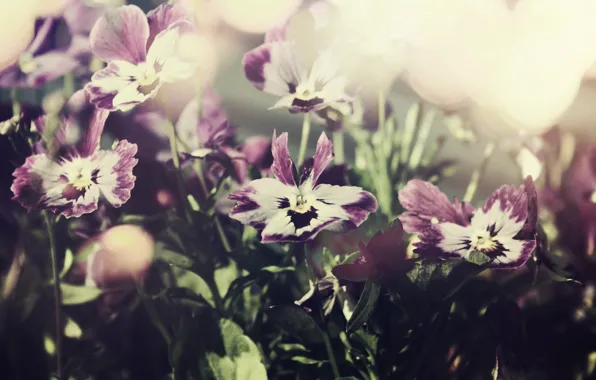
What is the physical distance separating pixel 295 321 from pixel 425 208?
0.09 m

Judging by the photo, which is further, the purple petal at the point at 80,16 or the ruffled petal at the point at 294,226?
the purple petal at the point at 80,16

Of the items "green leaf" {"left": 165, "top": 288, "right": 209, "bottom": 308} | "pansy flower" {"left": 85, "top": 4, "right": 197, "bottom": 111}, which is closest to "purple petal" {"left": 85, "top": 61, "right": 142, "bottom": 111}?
"pansy flower" {"left": 85, "top": 4, "right": 197, "bottom": 111}

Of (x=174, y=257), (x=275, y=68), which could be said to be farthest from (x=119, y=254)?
(x=275, y=68)

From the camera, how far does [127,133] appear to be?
0.34 meters

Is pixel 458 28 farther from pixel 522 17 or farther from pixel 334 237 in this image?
pixel 334 237

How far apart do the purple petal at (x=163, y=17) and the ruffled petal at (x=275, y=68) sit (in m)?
0.04

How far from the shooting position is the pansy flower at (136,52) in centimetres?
30

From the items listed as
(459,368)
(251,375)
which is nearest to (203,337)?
(251,375)

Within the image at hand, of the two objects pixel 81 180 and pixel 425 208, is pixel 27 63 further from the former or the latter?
pixel 425 208

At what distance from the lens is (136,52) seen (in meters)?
0.31

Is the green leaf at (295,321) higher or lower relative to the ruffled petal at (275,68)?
lower

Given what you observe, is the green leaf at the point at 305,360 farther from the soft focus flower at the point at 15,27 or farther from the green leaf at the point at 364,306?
the soft focus flower at the point at 15,27

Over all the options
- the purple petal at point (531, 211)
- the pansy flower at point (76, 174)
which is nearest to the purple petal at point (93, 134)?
the pansy flower at point (76, 174)

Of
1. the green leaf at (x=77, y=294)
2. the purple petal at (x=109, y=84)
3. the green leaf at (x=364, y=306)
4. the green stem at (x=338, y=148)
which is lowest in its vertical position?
the green leaf at (x=77, y=294)
